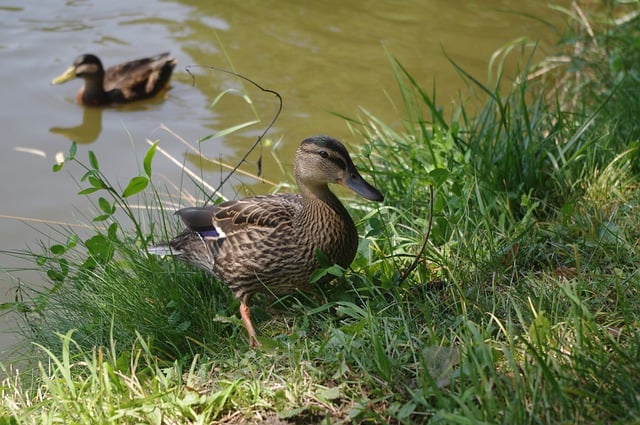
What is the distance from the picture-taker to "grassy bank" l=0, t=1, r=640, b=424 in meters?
2.78

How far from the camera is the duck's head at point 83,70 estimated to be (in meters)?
7.14

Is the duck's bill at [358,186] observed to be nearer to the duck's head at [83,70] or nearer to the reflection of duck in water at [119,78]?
the reflection of duck in water at [119,78]

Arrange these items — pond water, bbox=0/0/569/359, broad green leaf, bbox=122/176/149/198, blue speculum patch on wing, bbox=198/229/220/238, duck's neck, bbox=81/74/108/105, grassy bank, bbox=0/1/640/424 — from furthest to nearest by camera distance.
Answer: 1. duck's neck, bbox=81/74/108/105
2. pond water, bbox=0/0/569/359
3. blue speculum patch on wing, bbox=198/229/220/238
4. broad green leaf, bbox=122/176/149/198
5. grassy bank, bbox=0/1/640/424

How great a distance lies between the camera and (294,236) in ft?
12.4

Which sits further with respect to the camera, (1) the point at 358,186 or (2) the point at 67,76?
(2) the point at 67,76

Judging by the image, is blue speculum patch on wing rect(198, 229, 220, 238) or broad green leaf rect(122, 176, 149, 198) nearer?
broad green leaf rect(122, 176, 149, 198)

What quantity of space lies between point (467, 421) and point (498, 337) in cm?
70

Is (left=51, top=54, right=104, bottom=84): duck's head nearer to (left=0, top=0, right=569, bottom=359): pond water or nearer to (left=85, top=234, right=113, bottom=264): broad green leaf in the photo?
(left=0, top=0, right=569, bottom=359): pond water

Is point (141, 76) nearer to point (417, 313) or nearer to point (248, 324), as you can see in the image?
point (248, 324)

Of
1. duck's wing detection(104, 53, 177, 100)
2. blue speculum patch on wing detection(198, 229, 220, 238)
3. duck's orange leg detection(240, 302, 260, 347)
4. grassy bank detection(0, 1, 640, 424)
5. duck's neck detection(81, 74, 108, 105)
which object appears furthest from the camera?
duck's wing detection(104, 53, 177, 100)

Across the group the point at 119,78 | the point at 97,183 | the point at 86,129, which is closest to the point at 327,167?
the point at 97,183

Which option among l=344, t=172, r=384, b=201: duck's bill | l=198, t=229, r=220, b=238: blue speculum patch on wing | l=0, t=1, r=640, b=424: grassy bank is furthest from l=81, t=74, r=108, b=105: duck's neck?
l=344, t=172, r=384, b=201: duck's bill

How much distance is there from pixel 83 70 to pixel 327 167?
4.02m

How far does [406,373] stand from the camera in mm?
3020
